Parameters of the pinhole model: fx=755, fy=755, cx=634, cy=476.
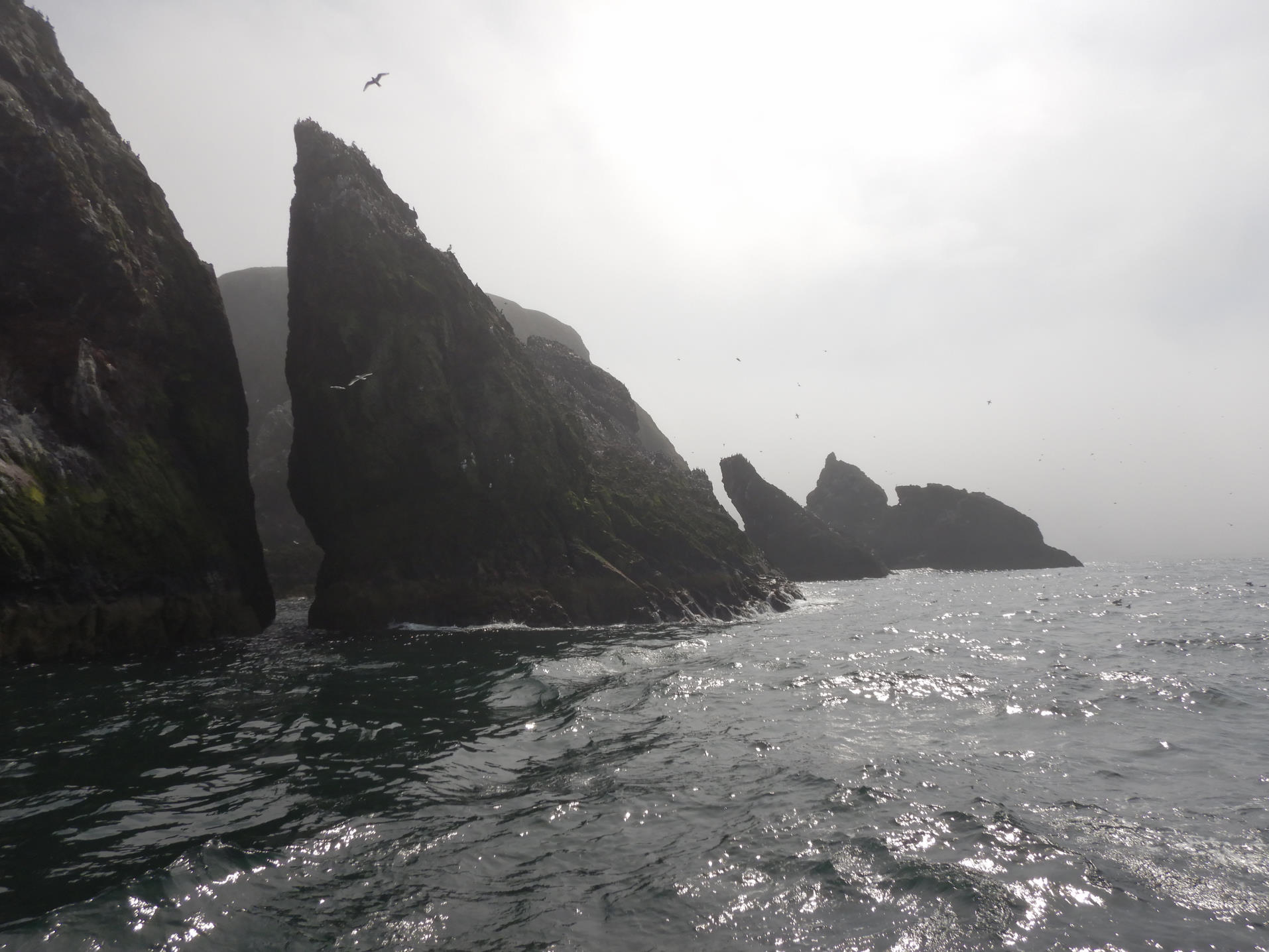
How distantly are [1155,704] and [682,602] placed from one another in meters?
20.2

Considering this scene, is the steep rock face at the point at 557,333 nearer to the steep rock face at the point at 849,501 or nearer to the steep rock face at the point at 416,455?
the steep rock face at the point at 849,501

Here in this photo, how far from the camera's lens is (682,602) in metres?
32.3

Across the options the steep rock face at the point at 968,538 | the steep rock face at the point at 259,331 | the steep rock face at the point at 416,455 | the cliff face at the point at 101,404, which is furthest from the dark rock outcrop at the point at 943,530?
the cliff face at the point at 101,404

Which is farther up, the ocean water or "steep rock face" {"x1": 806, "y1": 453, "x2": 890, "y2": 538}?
"steep rock face" {"x1": 806, "y1": 453, "x2": 890, "y2": 538}

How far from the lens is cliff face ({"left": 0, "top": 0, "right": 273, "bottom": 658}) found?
19062 millimetres

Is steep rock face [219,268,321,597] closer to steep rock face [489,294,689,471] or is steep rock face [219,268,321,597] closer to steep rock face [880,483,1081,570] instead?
steep rock face [489,294,689,471]

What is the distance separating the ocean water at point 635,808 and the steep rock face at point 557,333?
7720 centimetres

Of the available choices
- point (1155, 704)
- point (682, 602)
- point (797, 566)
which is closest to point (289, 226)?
point (682, 602)

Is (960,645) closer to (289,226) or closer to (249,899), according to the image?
(249,899)

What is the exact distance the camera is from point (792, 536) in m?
72.7

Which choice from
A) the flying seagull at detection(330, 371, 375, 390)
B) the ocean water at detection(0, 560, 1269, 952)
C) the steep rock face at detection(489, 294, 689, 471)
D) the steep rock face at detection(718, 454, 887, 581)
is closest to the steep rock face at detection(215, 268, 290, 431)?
the steep rock face at detection(489, 294, 689, 471)

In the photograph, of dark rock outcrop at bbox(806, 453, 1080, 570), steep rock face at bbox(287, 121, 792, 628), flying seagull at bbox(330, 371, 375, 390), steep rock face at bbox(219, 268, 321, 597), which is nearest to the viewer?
flying seagull at bbox(330, 371, 375, 390)

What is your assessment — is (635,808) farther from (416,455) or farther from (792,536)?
(792,536)

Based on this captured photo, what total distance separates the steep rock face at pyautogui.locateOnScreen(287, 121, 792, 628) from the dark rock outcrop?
2433 inches
